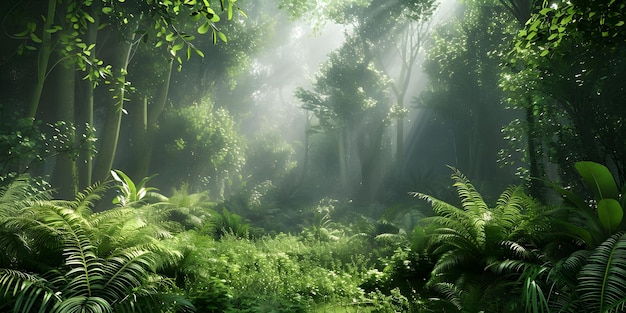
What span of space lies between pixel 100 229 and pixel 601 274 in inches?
216

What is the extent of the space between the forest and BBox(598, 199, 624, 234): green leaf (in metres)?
0.02

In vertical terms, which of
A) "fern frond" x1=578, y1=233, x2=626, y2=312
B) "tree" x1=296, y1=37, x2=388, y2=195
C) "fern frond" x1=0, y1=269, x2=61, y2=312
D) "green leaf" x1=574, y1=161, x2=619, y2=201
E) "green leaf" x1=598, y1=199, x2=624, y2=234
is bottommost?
"fern frond" x1=0, y1=269, x2=61, y2=312

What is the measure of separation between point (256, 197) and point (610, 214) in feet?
67.3

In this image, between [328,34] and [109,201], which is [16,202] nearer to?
[109,201]

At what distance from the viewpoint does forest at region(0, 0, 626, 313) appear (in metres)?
4.08

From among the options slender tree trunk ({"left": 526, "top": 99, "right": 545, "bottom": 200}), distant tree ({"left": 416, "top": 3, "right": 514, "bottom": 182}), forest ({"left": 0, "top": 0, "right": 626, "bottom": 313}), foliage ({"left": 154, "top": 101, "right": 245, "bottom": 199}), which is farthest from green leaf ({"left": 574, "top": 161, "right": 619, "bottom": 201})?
foliage ({"left": 154, "top": 101, "right": 245, "bottom": 199})

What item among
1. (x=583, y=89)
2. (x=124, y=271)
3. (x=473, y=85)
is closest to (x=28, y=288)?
(x=124, y=271)

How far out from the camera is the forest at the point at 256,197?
4.08 m

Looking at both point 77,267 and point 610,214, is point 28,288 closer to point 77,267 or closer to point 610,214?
point 77,267

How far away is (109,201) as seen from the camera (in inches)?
596

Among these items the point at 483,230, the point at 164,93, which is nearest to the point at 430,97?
the point at 164,93

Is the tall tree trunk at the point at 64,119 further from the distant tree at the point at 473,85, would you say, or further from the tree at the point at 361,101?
the distant tree at the point at 473,85

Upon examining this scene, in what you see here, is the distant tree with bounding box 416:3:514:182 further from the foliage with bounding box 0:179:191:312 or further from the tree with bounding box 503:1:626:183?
the foliage with bounding box 0:179:191:312

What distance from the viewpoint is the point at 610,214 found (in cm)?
479
